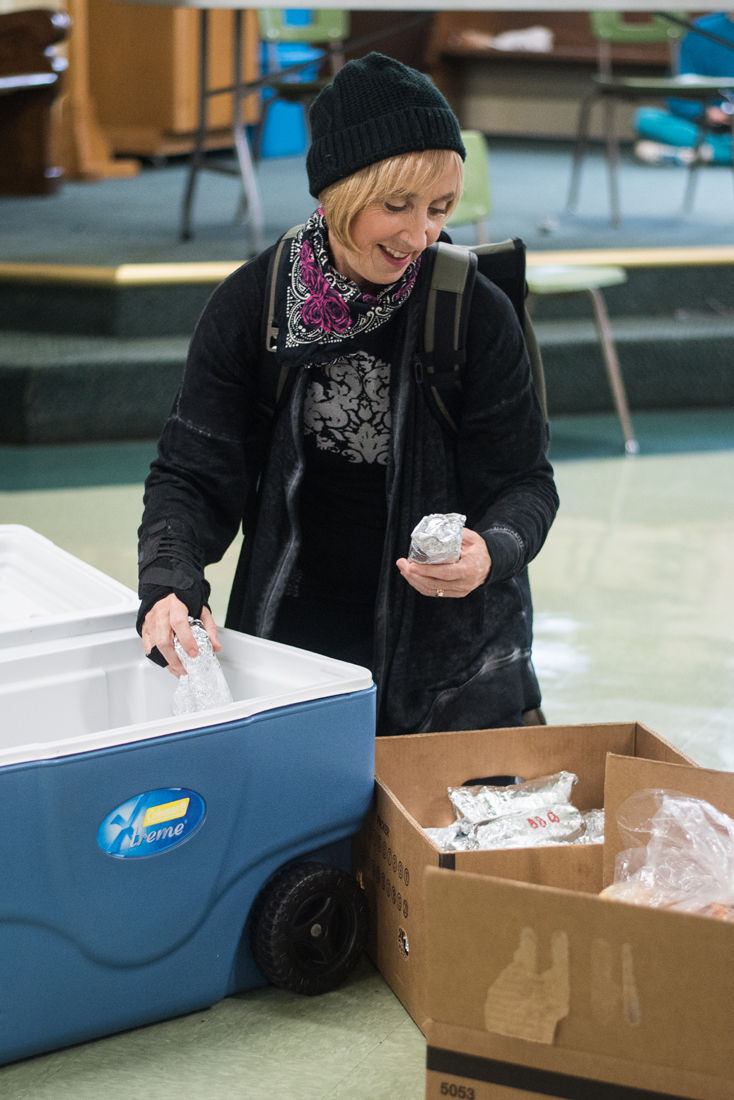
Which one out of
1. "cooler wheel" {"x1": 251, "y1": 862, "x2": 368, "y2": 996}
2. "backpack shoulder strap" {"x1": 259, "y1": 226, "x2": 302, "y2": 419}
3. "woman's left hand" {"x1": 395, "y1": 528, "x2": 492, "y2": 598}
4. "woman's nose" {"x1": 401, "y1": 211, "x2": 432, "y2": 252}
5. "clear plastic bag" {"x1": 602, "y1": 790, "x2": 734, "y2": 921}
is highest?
"woman's nose" {"x1": 401, "y1": 211, "x2": 432, "y2": 252}

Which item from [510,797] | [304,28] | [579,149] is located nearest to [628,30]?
[579,149]

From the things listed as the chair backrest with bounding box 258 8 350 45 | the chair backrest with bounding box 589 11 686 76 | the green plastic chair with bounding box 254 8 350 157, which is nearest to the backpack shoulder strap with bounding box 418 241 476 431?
the green plastic chair with bounding box 254 8 350 157

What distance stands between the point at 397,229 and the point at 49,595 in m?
0.69

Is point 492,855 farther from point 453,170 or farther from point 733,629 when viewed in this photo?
point 733,629

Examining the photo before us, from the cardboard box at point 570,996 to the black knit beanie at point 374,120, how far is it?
80 centimetres

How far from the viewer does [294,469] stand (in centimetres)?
172

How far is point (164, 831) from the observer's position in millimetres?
1392

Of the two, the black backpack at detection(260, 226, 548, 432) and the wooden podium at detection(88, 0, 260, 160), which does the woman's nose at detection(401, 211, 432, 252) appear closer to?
the black backpack at detection(260, 226, 548, 432)

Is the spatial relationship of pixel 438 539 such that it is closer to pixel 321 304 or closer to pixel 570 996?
pixel 321 304

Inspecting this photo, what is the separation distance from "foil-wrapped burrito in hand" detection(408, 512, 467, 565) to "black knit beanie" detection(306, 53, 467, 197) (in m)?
0.40

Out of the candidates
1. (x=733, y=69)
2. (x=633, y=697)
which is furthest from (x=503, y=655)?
(x=733, y=69)

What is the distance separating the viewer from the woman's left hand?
4.99ft

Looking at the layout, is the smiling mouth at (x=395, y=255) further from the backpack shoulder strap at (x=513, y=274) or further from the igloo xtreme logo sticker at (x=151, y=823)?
the igloo xtreme logo sticker at (x=151, y=823)

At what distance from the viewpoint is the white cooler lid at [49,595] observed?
5.26ft
